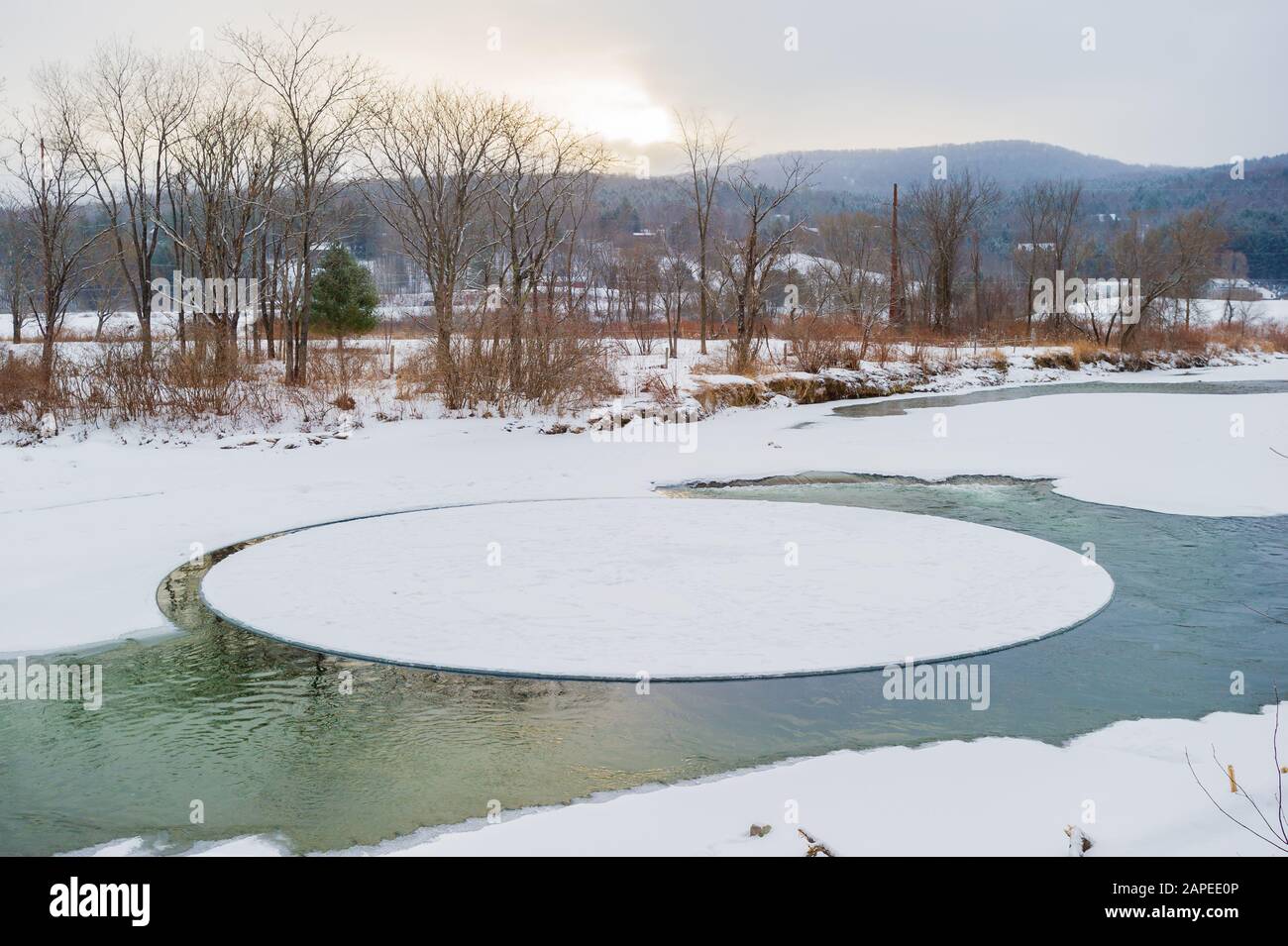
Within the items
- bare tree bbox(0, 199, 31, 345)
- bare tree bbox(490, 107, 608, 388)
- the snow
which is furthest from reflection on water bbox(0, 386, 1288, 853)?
bare tree bbox(0, 199, 31, 345)

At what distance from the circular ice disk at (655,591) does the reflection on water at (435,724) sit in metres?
0.26

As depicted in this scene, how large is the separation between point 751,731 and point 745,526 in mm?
5055

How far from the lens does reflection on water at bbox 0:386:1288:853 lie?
433 cm

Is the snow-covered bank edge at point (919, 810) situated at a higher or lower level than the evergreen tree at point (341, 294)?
lower

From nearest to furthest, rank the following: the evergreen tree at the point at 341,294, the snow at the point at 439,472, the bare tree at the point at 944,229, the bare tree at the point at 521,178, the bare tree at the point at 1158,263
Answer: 1. the snow at the point at 439,472
2. the bare tree at the point at 521,178
3. the evergreen tree at the point at 341,294
4. the bare tree at the point at 1158,263
5. the bare tree at the point at 944,229

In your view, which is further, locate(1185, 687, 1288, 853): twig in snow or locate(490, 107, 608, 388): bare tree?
locate(490, 107, 608, 388): bare tree

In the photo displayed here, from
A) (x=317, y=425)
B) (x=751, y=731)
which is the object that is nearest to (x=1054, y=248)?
(x=317, y=425)

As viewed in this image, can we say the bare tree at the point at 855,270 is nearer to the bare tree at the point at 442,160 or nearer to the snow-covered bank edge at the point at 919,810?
the bare tree at the point at 442,160

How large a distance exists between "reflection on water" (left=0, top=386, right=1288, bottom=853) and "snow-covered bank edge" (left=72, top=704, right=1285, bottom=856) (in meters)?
0.22

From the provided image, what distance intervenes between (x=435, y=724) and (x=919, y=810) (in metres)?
2.54

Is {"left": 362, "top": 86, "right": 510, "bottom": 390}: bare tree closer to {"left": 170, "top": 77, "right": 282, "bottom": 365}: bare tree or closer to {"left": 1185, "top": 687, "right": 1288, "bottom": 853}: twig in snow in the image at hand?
{"left": 170, "top": 77, "right": 282, "bottom": 365}: bare tree

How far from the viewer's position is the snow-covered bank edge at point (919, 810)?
375 cm

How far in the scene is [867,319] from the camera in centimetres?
2870

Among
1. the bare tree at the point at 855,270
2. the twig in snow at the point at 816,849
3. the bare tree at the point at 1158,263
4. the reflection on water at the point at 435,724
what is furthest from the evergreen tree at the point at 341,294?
the twig in snow at the point at 816,849
